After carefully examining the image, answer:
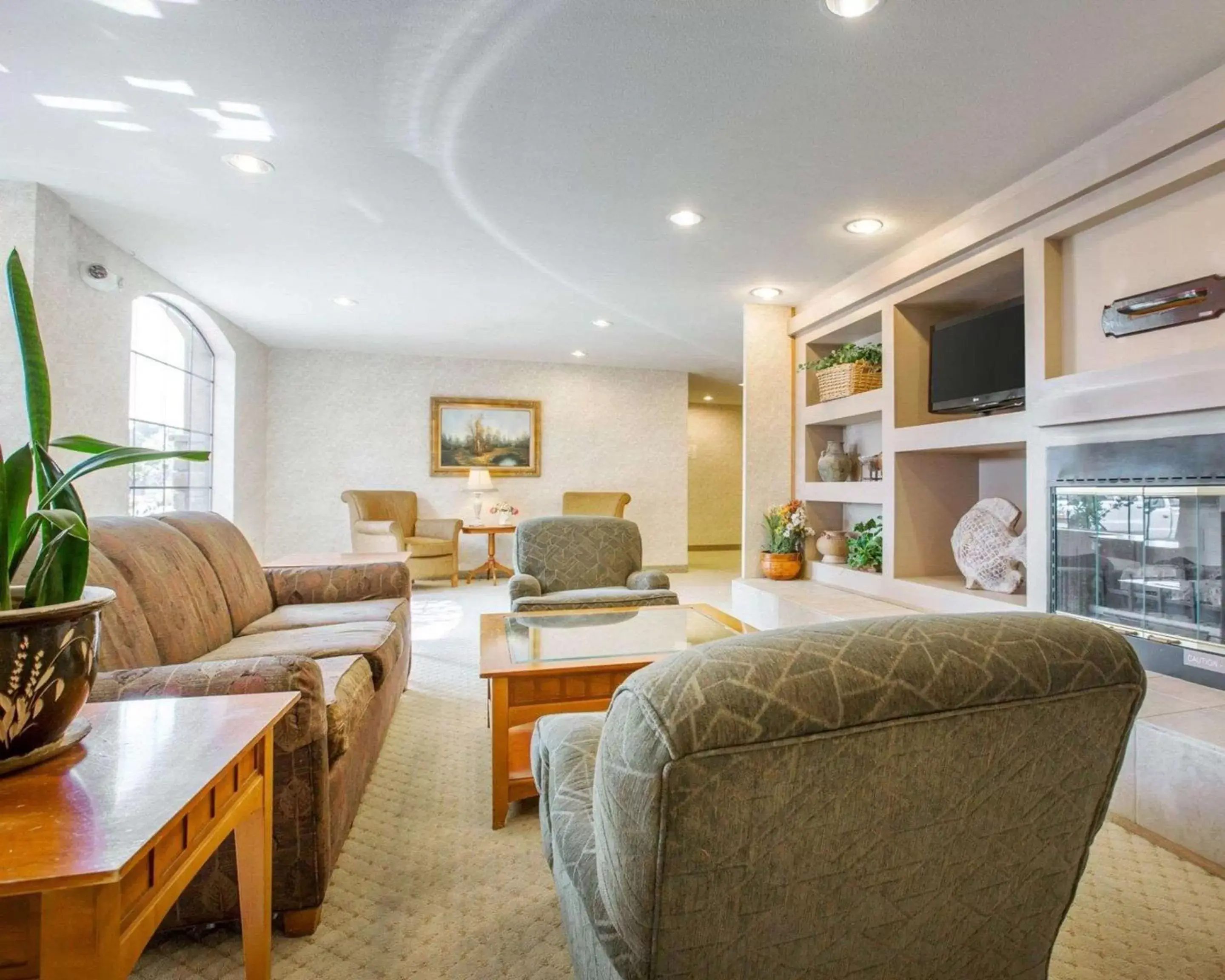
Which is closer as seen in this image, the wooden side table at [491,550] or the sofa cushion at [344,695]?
the sofa cushion at [344,695]

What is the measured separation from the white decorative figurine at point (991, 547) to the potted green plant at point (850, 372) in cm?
107

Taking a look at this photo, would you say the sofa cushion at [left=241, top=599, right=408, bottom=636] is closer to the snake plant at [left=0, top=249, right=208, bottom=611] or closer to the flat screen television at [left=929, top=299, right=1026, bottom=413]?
the snake plant at [left=0, top=249, right=208, bottom=611]

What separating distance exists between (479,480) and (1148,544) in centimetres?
551

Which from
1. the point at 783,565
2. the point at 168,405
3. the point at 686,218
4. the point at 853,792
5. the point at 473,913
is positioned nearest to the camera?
the point at 853,792

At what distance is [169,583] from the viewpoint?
6.64ft

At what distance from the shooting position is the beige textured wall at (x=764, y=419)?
15.2 feet

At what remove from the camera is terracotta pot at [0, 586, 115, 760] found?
800 millimetres

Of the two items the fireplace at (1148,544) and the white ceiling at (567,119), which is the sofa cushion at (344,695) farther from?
the fireplace at (1148,544)

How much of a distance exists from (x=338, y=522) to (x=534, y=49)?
224 inches

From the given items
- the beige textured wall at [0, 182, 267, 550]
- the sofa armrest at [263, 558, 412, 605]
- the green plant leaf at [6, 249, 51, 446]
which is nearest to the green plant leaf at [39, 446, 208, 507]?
the green plant leaf at [6, 249, 51, 446]

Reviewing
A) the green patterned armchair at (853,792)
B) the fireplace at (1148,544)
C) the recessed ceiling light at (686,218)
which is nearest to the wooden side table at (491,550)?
the recessed ceiling light at (686,218)

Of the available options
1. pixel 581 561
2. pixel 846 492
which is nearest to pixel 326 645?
pixel 581 561

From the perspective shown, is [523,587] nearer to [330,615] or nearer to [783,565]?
[330,615]

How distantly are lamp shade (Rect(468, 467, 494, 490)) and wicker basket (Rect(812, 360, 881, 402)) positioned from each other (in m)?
3.75
